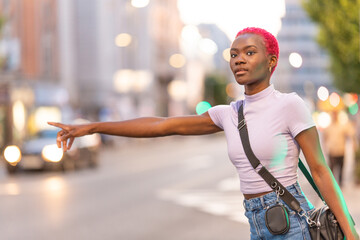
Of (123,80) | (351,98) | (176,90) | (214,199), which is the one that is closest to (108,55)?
(123,80)

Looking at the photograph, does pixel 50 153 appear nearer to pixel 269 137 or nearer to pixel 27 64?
pixel 27 64

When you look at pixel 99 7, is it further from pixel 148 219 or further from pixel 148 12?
pixel 148 219

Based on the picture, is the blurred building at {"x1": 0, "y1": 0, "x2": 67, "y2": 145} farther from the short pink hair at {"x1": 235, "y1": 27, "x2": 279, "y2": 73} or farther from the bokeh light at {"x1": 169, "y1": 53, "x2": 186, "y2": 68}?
the short pink hair at {"x1": 235, "y1": 27, "x2": 279, "y2": 73}

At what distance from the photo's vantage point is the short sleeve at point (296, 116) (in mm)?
3285

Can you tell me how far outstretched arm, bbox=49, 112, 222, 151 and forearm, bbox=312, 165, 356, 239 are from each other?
0.59m

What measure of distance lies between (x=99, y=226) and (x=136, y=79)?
5547 cm

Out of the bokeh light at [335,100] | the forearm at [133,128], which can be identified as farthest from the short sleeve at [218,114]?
the bokeh light at [335,100]

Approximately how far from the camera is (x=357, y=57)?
17188 millimetres

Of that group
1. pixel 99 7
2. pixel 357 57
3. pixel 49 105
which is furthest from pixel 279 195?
pixel 99 7

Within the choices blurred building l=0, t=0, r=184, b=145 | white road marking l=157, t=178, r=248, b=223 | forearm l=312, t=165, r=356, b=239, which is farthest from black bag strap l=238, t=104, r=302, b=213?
blurred building l=0, t=0, r=184, b=145

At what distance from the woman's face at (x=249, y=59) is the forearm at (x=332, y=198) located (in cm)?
50

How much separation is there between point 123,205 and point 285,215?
12.3 metres

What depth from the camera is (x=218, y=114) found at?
140 inches

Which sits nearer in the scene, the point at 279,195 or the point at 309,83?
the point at 279,195
